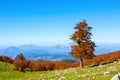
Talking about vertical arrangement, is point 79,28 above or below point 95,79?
above

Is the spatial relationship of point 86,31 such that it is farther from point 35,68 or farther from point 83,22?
point 35,68

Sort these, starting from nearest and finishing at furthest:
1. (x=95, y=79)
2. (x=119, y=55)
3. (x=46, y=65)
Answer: (x=95, y=79), (x=119, y=55), (x=46, y=65)

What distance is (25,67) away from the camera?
77.0 metres

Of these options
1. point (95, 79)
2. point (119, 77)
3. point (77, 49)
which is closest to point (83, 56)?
point (77, 49)

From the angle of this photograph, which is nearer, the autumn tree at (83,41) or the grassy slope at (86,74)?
the grassy slope at (86,74)

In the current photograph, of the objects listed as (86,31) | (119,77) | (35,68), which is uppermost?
(86,31)

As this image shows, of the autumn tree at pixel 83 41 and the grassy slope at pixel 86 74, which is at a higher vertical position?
the autumn tree at pixel 83 41

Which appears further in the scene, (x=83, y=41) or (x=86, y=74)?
(x=83, y=41)

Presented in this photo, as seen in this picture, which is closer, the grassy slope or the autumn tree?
the grassy slope

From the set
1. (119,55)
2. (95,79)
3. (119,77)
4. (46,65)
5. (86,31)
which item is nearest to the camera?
(119,77)

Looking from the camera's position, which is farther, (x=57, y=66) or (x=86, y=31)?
(x=57, y=66)

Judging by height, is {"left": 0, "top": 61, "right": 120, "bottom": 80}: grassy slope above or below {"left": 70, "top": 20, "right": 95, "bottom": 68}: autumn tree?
below

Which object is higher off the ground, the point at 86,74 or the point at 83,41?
the point at 83,41

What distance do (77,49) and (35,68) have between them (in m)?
22.4
